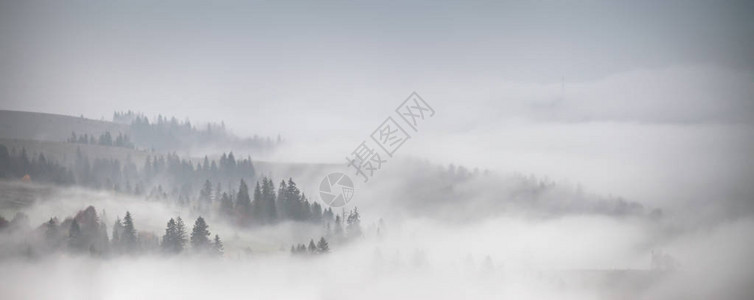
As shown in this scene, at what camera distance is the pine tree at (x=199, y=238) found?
16238 centimetres

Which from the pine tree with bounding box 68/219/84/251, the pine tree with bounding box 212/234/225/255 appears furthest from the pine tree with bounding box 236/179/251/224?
the pine tree with bounding box 68/219/84/251

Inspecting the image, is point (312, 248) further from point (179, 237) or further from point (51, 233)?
point (51, 233)

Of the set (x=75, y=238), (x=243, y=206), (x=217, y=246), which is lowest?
(x=217, y=246)

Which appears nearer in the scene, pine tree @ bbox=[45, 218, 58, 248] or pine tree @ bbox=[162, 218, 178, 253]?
pine tree @ bbox=[45, 218, 58, 248]

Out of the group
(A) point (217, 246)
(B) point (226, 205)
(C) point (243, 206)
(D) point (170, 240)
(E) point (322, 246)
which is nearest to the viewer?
(D) point (170, 240)

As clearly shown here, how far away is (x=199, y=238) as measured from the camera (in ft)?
534

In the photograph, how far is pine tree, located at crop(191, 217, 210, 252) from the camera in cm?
16238

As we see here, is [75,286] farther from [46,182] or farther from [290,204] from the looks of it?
[290,204]

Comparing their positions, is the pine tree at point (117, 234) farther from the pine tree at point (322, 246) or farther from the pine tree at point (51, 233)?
the pine tree at point (322, 246)

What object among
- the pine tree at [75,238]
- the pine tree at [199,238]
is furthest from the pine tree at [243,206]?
the pine tree at [75,238]

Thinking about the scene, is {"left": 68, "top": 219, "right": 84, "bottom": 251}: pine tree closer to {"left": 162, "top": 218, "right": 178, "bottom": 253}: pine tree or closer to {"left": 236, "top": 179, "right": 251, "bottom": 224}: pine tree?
{"left": 162, "top": 218, "right": 178, "bottom": 253}: pine tree

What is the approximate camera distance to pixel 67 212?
16988 cm

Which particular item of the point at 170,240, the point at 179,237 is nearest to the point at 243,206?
the point at 179,237

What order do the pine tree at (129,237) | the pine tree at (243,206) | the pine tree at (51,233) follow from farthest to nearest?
1. the pine tree at (243,206)
2. the pine tree at (129,237)
3. the pine tree at (51,233)
